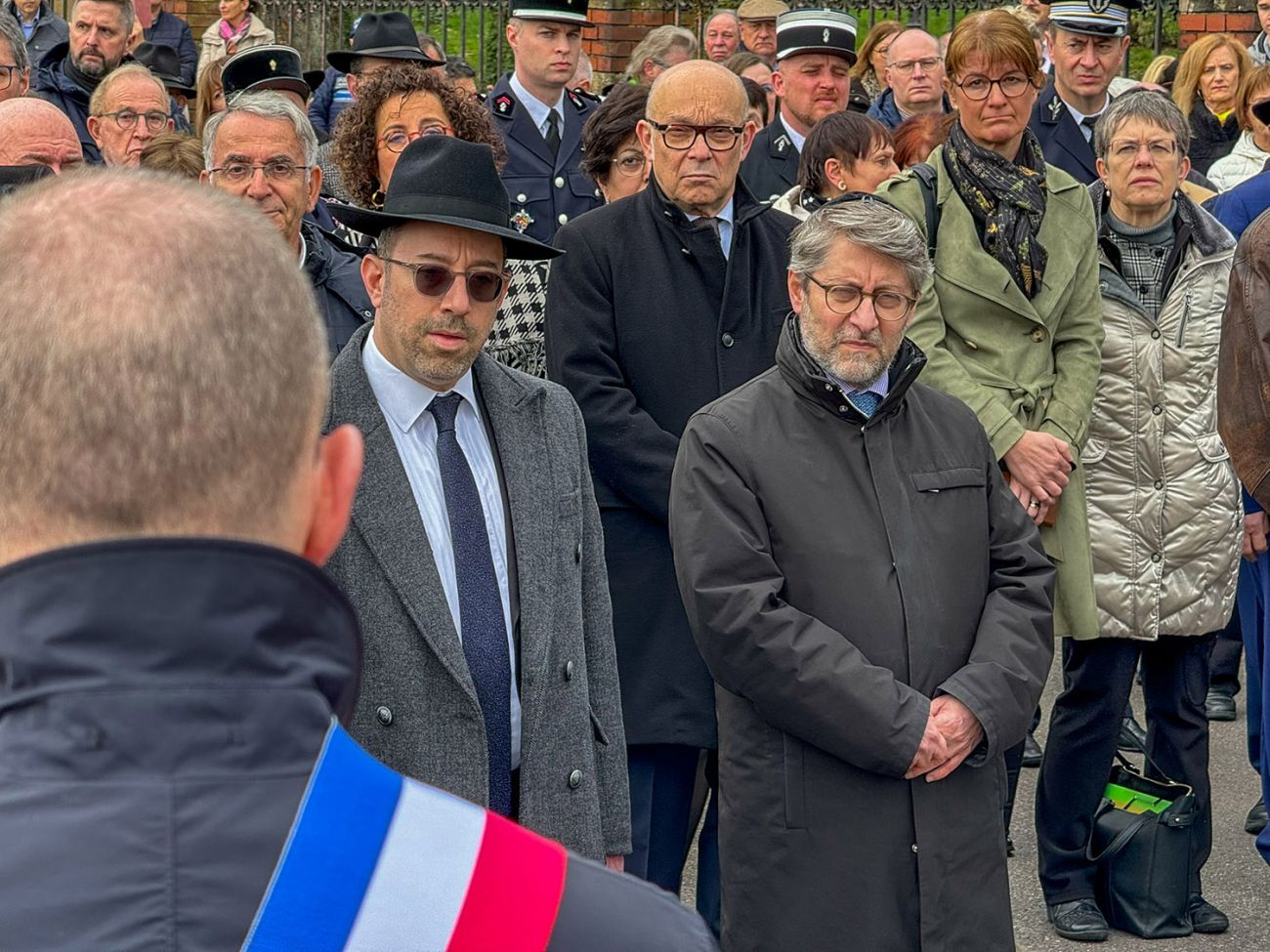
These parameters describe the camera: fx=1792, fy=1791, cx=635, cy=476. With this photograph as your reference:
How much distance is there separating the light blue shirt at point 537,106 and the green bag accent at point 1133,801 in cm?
329

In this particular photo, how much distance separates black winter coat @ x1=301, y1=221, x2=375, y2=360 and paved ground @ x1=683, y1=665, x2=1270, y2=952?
200 cm

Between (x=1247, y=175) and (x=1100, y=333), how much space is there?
2.83 m

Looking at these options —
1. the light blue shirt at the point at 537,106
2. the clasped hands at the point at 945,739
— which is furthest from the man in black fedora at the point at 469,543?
the light blue shirt at the point at 537,106

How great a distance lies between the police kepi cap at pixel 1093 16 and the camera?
7.14 m

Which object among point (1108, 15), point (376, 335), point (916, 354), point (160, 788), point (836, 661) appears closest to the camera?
point (160, 788)

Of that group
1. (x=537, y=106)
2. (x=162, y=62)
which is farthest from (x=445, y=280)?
Result: (x=162, y=62)

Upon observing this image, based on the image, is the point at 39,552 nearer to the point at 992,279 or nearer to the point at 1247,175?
the point at 992,279

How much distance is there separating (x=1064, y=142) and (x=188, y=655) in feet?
22.8

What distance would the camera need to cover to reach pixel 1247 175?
7387mm

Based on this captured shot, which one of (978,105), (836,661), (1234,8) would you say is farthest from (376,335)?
(1234,8)

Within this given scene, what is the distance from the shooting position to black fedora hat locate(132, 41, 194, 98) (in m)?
9.93

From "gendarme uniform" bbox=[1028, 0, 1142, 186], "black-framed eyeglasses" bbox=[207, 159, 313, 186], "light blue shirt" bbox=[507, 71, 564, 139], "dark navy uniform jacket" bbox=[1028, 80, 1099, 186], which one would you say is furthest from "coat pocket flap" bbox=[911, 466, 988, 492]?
"dark navy uniform jacket" bbox=[1028, 80, 1099, 186]

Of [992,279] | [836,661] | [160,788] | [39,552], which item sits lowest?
[836,661]

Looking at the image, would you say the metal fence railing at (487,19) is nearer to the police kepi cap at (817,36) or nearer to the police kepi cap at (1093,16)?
the police kepi cap at (817,36)
